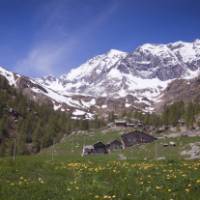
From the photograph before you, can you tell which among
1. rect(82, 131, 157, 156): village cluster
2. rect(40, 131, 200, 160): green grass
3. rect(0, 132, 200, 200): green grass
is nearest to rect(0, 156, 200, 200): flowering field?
rect(0, 132, 200, 200): green grass

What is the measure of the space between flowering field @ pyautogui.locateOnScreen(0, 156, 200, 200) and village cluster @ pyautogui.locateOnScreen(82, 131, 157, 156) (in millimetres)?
72559

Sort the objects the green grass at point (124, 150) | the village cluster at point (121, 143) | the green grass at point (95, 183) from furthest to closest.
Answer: the village cluster at point (121, 143)
the green grass at point (124, 150)
the green grass at point (95, 183)

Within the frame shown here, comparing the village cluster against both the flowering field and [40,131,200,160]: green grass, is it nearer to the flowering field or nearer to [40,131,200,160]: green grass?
[40,131,200,160]: green grass

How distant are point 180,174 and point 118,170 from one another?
12.0ft

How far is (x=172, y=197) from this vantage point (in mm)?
15188

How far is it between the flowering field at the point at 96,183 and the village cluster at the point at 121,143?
72.6 meters

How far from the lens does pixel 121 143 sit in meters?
111

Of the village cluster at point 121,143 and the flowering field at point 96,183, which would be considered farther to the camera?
the village cluster at point 121,143

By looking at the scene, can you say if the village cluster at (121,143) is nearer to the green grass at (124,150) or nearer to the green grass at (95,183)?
the green grass at (124,150)

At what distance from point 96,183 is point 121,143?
93.7 meters

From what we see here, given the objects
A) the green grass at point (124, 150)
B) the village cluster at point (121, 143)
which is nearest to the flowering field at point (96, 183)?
the green grass at point (124, 150)

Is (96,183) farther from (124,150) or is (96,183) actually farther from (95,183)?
(124,150)

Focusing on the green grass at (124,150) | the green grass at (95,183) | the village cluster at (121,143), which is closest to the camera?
→ the green grass at (95,183)

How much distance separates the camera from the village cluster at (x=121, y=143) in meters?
96.3
